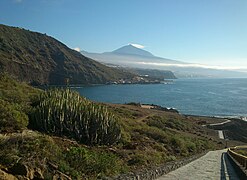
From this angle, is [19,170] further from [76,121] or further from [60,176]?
[76,121]

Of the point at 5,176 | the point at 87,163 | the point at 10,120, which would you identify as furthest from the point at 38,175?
the point at 10,120

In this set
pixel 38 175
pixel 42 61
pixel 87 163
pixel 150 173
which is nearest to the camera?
pixel 38 175

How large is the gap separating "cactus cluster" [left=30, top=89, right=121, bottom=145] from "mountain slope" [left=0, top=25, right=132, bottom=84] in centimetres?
10064

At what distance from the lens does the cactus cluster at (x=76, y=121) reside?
1200cm

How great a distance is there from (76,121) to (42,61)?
5708 inches

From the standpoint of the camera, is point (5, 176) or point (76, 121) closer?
point (5, 176)

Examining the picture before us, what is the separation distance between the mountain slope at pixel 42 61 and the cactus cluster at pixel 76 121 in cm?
10064

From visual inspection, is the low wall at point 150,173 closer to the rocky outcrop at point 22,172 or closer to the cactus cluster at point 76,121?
the rocky outcrop at point 22,172

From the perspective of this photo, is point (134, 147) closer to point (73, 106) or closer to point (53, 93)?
point (73, 106)

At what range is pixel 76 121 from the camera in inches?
507

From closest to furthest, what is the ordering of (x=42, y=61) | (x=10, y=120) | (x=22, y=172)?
(x=22, y=172) → (x=10, y=120) → (x=42, y=61)

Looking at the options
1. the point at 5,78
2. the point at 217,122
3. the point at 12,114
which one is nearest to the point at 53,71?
the point at 217,122

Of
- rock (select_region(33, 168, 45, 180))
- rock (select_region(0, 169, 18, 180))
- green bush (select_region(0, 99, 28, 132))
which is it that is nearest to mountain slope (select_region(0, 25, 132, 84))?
green bush (select_region(0, 99, 28, 132))

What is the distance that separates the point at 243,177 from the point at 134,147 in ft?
16.0
